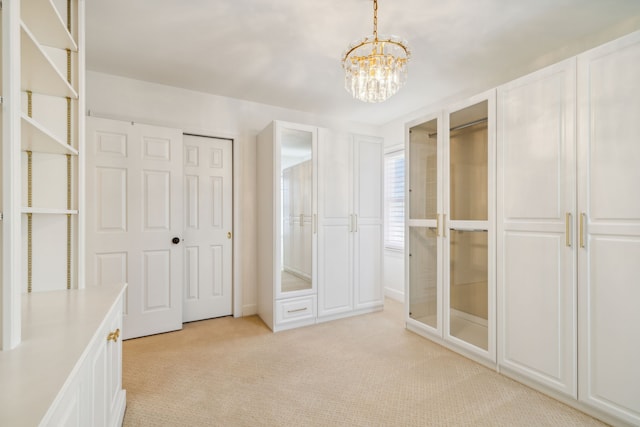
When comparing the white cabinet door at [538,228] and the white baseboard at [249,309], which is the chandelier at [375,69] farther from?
the white baseboard at [249,309]

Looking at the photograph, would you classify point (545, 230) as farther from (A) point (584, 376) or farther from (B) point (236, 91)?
(B) point (236, 91)

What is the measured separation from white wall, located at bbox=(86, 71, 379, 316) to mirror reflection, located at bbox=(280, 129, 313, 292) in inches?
27.1

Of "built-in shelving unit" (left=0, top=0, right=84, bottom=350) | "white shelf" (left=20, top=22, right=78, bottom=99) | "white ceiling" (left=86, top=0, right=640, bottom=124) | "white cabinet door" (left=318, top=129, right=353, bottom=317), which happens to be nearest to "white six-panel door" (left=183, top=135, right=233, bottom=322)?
"white ceiling" (left=86, top=0, right=640, bottom=124)

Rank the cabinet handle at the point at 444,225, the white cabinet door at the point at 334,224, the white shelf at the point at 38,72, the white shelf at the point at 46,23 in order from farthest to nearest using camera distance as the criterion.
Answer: the white cabinet door at the point at 334,224
the cabinet handle at the point at 444,225
the white shelf at the point at 46,23
the white shelf at the point at 38,72

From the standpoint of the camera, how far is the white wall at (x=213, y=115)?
3084mm

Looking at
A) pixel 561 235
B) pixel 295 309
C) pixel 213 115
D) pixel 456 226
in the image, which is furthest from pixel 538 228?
pixel 213 115

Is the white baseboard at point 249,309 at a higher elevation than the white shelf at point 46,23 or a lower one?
lower

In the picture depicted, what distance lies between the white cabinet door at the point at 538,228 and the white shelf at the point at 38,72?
2.75 meters

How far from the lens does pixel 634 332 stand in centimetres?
165

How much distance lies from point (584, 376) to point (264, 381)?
207cm

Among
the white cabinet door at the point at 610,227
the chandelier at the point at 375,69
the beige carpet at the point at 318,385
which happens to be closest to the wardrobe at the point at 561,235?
the white cabinet door at the point at 610,227

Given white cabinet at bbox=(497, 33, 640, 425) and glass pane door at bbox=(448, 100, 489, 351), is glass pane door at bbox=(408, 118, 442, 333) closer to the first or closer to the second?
glass pane door at bbox=(448, 100, 489, 351)

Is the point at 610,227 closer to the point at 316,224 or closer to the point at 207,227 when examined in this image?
the point at 316,224

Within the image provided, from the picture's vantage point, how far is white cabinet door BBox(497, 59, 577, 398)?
1912 mm
